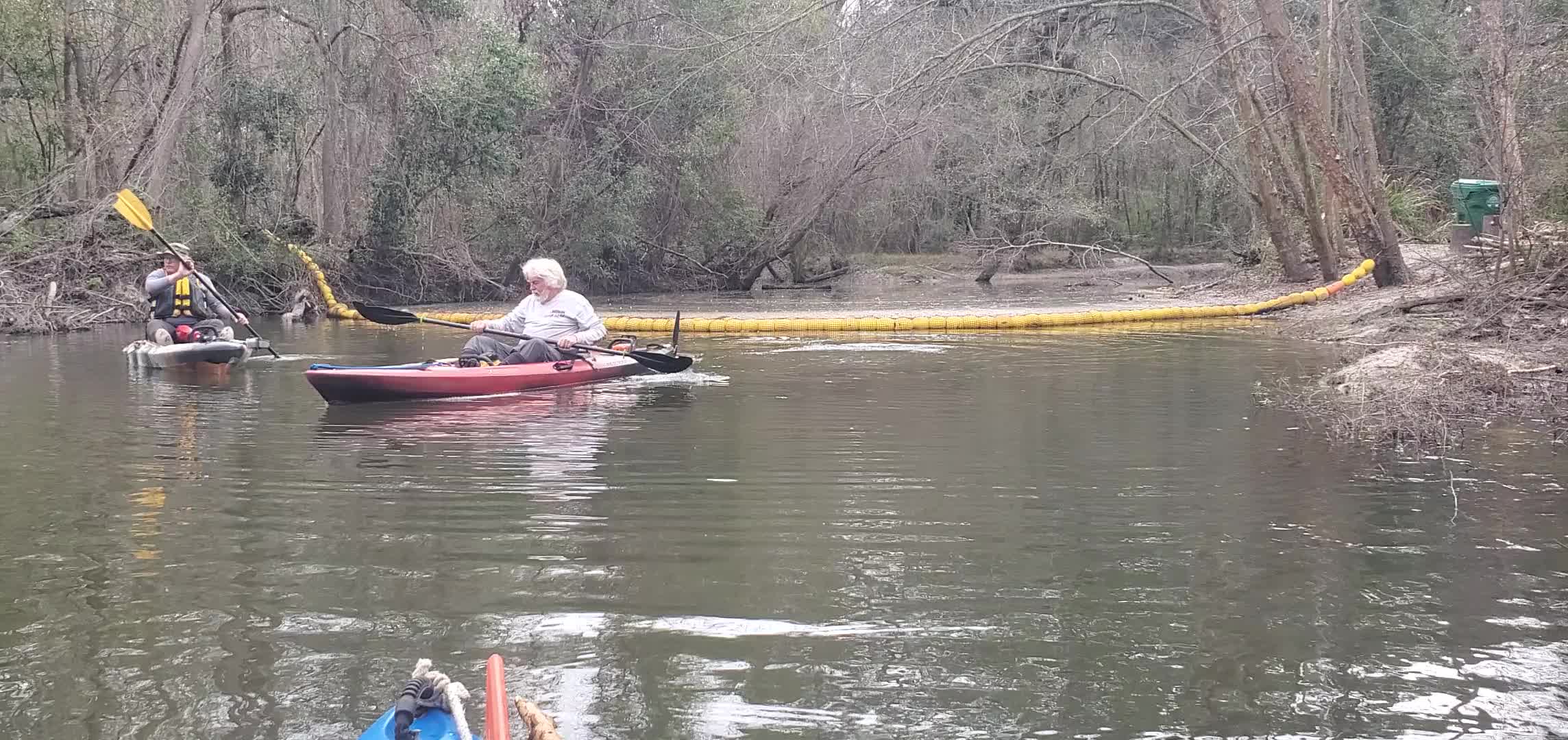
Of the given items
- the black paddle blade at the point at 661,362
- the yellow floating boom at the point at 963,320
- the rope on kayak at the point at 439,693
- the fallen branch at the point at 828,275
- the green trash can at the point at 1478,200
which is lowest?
the rope on kayak at the point at 439,693

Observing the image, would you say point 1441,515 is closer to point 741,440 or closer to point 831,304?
point 741,440

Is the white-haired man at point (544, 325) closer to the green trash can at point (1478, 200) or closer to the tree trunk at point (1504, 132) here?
the tree trunk at point (1504, 132)

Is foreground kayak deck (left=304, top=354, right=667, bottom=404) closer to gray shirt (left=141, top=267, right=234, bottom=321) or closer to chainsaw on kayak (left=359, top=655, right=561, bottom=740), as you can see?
gray shirt (left=141, top=267, right=234, bottom=321)

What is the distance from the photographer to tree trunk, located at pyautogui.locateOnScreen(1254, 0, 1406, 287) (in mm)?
15680

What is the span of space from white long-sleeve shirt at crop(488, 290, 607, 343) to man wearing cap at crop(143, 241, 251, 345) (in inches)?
126

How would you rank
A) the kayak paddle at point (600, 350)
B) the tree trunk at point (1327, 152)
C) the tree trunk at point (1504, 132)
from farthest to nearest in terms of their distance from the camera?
the tree trunk at point (1327, 152), the kayak paddle at point (600, 350), the tree trunk at point (1504, 132)

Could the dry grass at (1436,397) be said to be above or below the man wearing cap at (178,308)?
below

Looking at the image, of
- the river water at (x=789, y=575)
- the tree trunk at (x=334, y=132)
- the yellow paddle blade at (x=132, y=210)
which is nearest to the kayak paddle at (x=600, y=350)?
the river water at (x=789, y=575)

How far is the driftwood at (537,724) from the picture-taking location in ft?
9.32

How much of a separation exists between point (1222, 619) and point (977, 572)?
894 millimetres

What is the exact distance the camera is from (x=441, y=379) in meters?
9.93

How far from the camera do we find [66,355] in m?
14.1

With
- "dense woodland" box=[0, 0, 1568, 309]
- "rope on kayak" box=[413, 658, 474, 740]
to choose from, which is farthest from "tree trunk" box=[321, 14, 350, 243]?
"rope on kayak" box=[413, 658, 474, 740]

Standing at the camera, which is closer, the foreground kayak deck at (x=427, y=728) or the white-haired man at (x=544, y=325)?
the foreground kayak deck at (x=427, y=728)
